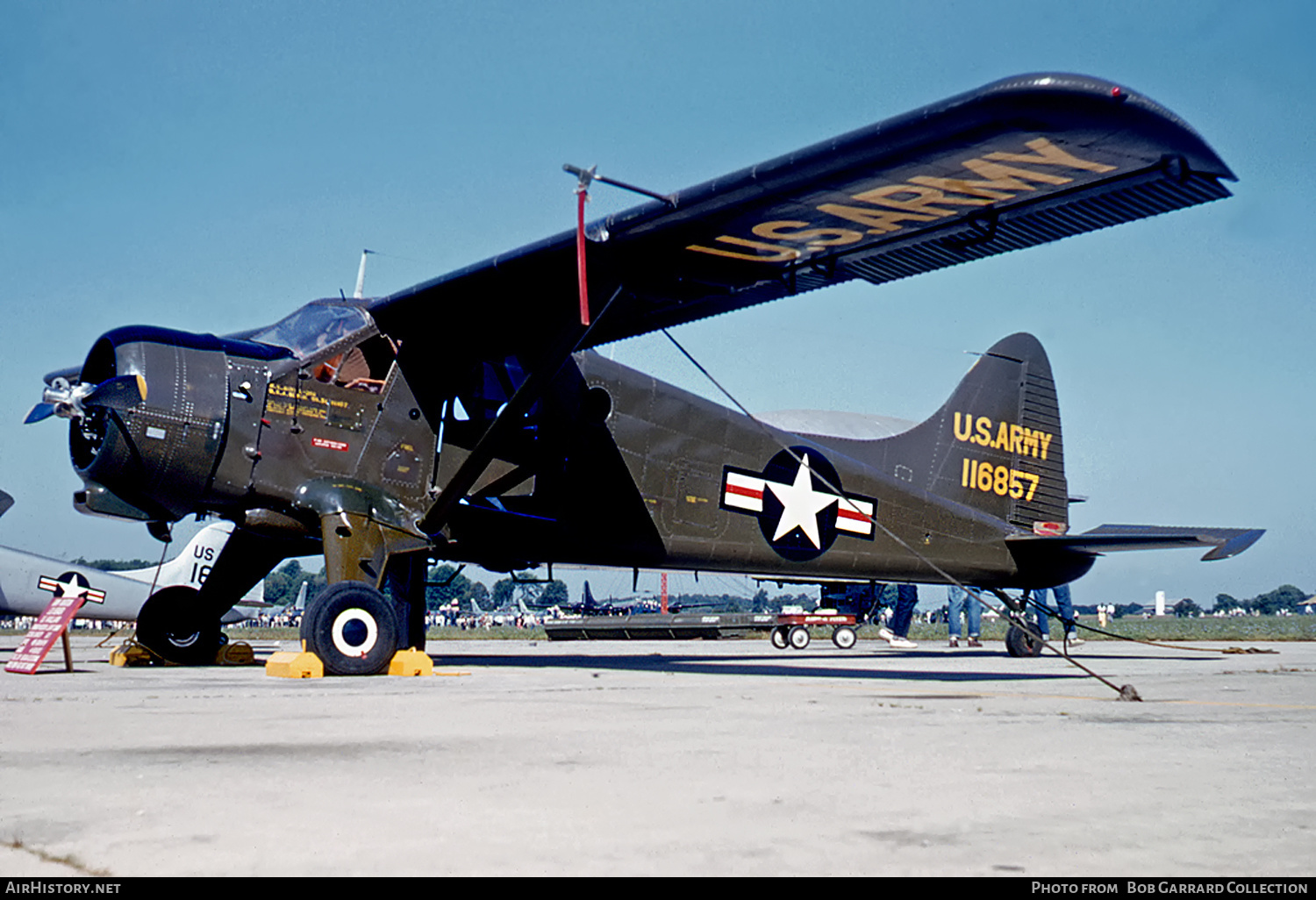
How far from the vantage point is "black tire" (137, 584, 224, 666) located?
35.8 ft

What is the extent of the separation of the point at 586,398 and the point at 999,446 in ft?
26.2

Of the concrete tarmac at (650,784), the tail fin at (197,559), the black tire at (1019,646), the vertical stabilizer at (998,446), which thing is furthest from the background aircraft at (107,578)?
the concrete tarmac at (650,784)

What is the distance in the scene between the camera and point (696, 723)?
5238 millimetres

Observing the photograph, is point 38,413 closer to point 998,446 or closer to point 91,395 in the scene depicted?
point 91,395

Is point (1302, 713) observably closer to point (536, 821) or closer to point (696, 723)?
point (696, 723)

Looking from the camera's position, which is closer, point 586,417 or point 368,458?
point 368,458

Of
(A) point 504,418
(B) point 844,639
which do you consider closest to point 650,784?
(A) point 504,418

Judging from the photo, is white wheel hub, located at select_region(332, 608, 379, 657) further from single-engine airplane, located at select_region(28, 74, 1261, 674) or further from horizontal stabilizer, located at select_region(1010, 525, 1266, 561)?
horizontal stabilizer, located at select_region(1010, 525, 1266, 561)

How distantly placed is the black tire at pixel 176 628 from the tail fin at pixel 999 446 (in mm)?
9595

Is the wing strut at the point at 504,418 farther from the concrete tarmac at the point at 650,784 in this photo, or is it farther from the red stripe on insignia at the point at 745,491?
the red stripe on insignia at the point at 745,491

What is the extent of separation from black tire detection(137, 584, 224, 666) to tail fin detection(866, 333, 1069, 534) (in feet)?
31.5

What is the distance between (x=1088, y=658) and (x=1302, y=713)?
8.05 meters

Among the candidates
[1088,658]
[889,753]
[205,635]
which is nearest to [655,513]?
[205,635]

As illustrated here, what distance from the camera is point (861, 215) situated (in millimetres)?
8086
